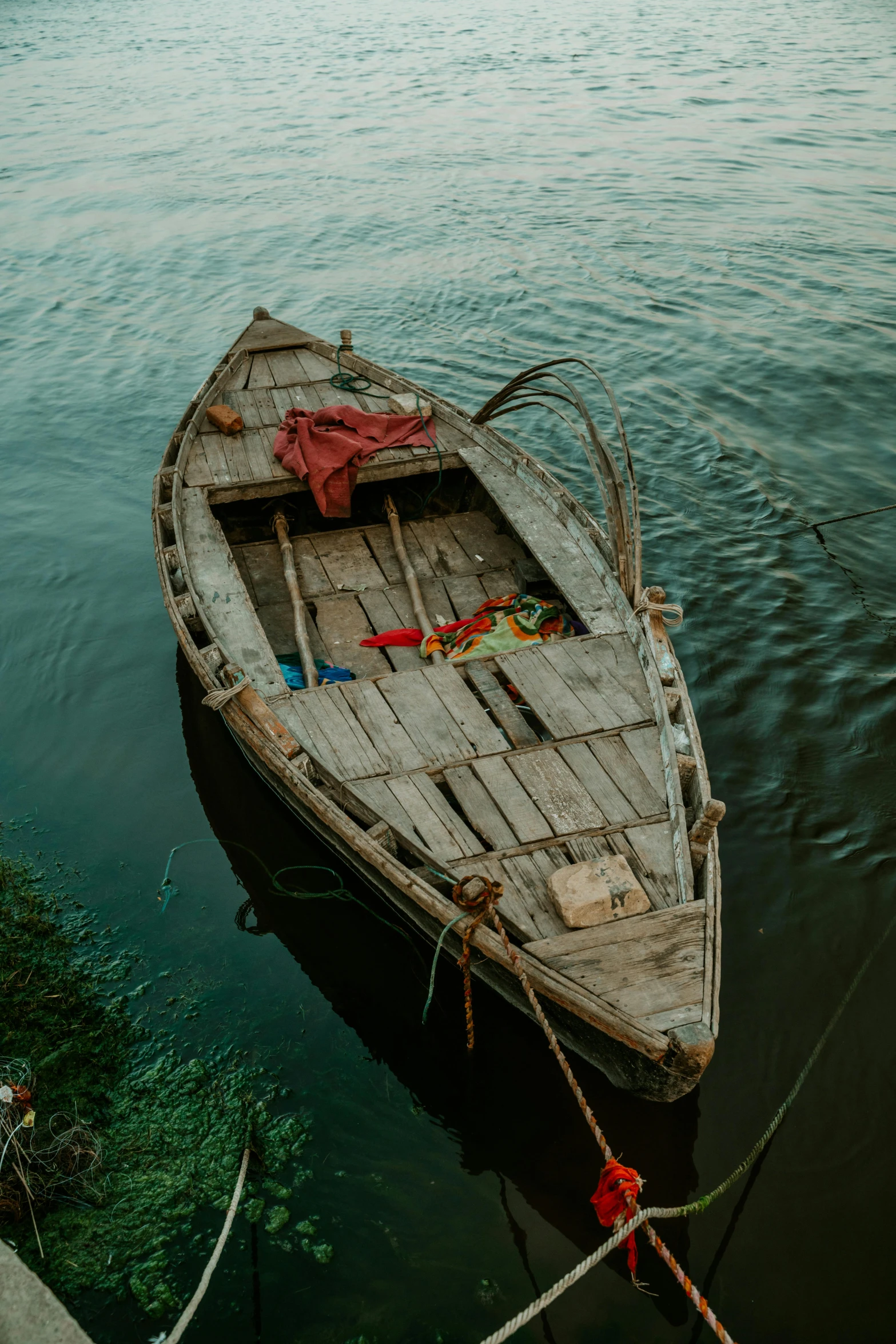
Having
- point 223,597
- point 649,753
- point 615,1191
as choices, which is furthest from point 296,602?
point 615,1191

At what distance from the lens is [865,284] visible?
1479 centimetres

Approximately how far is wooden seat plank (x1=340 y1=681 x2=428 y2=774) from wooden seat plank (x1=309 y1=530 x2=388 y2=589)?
197 cm

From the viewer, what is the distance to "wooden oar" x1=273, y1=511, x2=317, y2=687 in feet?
21.6

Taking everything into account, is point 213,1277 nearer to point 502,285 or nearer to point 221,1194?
point 221,1194

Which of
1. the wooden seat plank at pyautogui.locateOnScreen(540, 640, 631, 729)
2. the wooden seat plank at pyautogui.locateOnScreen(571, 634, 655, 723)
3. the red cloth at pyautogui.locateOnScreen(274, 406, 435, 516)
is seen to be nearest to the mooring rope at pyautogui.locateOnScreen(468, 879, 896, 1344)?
the wooden seat plank at pyautogui.locateOnScreen(540, 640, 631, 729)

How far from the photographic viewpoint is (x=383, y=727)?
19.0 feet

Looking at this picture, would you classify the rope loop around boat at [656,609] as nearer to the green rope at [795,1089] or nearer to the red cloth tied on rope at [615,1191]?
the green rope at [795,1089]

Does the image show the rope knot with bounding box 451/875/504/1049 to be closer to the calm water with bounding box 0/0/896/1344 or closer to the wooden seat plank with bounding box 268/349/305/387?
the calm water with bounding box 0/0/896/1344

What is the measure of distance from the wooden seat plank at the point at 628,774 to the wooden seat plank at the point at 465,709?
630 mm

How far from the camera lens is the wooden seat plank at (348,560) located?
25.9 ft

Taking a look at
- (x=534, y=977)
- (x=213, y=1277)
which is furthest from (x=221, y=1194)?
(x=534, y=977)

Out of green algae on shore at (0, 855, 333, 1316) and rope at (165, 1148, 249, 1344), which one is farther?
green algae on shore at (0, 855, 333, 1316)

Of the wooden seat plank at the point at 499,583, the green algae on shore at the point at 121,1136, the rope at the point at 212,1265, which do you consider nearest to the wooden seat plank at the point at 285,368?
the wooden seat plank at the point at 499,583

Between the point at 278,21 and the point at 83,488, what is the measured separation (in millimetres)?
42317
